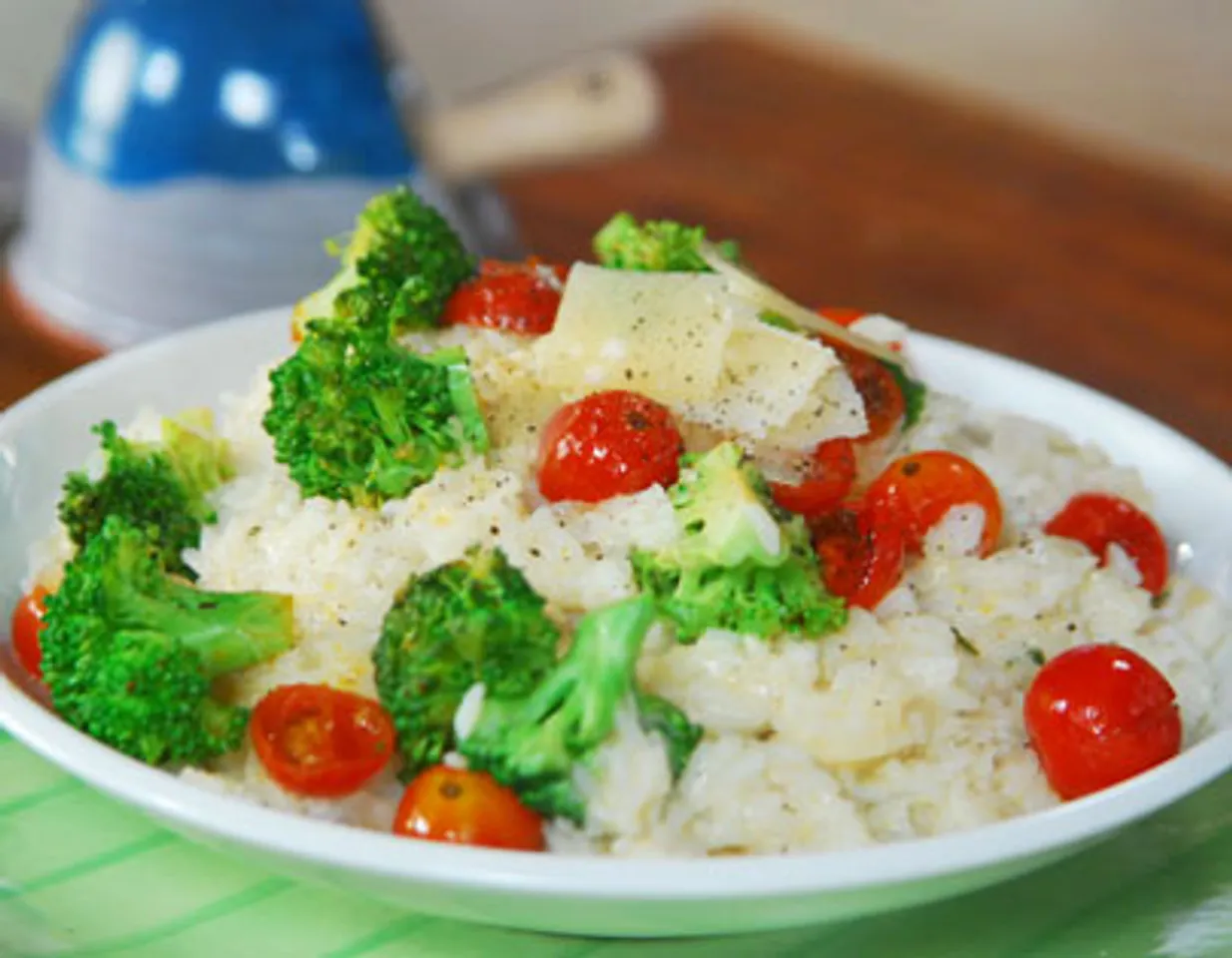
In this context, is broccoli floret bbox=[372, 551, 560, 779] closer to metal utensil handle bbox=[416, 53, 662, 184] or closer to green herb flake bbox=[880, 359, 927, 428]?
green herb flake bbox=[880, 359, 927, 428]

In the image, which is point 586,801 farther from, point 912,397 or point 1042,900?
point 912,397

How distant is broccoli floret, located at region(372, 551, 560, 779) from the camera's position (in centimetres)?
231

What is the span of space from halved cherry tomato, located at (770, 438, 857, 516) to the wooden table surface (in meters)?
1.94

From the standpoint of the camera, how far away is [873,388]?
289 centimetres

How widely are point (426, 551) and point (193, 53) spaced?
2327mm

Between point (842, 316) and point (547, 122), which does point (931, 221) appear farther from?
point (842, 316)

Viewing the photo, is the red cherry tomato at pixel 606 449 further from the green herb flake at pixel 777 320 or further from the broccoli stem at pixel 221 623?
the broccoli stem at pixel 221 623

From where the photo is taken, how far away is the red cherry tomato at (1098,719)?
244 centimetres

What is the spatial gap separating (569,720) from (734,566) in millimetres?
289

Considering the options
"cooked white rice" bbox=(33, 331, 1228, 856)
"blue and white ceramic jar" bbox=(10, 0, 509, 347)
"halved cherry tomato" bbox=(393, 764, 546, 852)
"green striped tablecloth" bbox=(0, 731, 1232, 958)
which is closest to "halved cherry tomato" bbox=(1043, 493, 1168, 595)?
"cooked white rice" bbox=(33, 331, 1228, 856)

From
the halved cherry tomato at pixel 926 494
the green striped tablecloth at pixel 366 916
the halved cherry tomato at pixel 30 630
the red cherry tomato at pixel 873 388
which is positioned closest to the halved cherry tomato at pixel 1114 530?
the halved cherry tomato at pixel 926 494

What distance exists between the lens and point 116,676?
2402mm

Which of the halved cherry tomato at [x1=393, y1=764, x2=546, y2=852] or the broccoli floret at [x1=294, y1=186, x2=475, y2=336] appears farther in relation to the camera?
the broccoli floret at [x1=294, y1=186, x2=475, y2=336]

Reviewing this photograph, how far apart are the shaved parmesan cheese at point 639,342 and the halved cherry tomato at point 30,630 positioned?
75 cm
